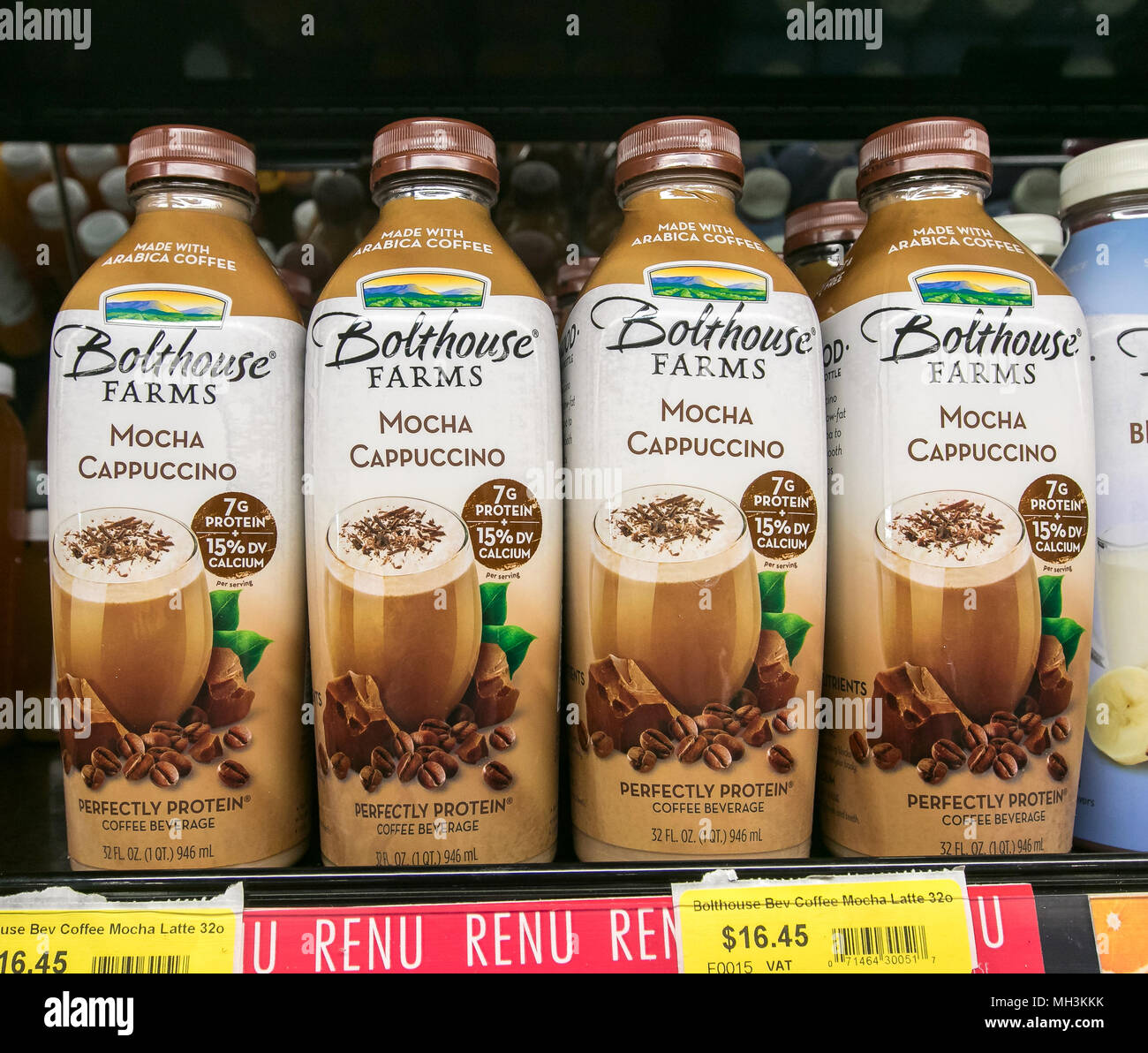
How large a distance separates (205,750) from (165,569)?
167 mm

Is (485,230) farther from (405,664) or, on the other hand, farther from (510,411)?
(405,664)

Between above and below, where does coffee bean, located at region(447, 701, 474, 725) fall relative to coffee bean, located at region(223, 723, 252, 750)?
above

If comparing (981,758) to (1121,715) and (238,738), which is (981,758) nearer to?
(1121,715)

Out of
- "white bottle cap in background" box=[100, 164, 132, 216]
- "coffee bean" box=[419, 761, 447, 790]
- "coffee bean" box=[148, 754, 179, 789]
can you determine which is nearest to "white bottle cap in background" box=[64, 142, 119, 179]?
"white bottle cap in background" box=[100, 164, 132, 216]

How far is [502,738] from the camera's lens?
868 mm

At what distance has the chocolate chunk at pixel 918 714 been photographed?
2.87 ft

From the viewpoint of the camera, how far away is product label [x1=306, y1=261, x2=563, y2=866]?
0.85 m

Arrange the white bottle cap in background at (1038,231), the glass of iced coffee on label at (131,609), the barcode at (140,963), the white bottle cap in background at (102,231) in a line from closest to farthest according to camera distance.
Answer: the barcode at (140,963), the glass of iced coffee on label at (131,609), the white bottle cap in background at (1038,231), the white bottle cap in background at (102,231)

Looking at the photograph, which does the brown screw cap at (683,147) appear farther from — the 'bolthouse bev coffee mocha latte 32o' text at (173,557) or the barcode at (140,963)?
the barcode at (140,963)

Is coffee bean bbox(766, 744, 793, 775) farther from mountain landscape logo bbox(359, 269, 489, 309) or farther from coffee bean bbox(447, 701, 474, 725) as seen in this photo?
mountain landscape logo bbox(359, 269, 489, 309)

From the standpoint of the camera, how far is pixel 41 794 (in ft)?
3.56

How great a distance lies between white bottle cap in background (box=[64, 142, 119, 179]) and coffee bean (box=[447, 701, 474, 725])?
95 centimetres

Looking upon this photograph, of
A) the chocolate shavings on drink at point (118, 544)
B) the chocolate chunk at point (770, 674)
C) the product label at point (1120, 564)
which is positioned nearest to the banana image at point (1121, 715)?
the product label at point (1120, 564)

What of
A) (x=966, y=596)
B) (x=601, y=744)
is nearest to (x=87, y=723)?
(x=601, y=744)
